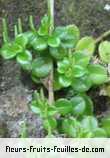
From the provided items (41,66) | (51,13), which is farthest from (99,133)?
(51,13)

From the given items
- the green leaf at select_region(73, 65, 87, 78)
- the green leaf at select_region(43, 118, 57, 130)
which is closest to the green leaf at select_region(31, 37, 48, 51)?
the green leaf at select_region(73, 65, 87, 78)

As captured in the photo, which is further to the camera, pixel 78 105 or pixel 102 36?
pixel 102 36

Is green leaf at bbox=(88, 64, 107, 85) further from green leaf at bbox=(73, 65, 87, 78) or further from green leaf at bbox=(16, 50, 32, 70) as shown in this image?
green leaf at bbox=(16, 50, 32, 70)

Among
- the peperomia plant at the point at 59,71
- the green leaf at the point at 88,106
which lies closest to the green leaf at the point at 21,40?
Answer: the peperomia plant at the point at 59,71

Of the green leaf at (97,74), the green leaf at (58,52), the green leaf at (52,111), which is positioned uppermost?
the green leaf at (58,52)

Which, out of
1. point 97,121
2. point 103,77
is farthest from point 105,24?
point 97,121

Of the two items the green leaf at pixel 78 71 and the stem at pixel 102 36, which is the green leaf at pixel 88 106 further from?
the stem at pixel 102 36

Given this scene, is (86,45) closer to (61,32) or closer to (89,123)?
(61,32)
